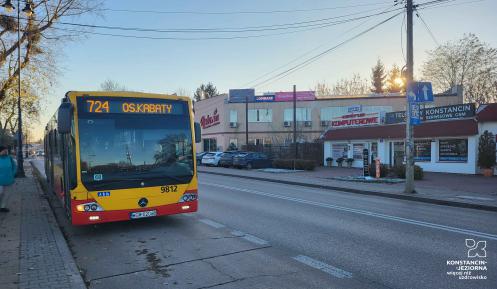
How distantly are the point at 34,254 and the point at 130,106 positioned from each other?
10.8 feet

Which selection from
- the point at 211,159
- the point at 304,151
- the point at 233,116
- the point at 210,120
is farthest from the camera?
the point at 210,120

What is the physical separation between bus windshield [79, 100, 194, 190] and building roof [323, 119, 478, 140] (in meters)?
20.5

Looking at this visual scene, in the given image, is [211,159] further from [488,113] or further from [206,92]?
[206,92]

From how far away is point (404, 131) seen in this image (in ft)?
89.1

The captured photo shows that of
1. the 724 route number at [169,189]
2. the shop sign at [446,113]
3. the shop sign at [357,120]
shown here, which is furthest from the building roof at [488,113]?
the 724 route number at [169,189]

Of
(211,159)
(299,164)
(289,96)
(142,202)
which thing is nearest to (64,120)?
(142,202)

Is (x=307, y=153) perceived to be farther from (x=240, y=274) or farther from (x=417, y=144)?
(x=240, y=274)

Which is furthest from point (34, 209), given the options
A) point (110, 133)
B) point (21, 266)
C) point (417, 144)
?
point (417, 144)

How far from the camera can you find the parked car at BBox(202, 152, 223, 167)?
122 feet

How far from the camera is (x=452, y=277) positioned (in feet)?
17.3

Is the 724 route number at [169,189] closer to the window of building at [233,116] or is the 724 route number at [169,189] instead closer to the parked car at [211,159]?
the parked car at [211,159]

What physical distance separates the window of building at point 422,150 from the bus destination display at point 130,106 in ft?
72.2

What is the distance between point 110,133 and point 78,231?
233cm

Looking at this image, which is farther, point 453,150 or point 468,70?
point 468,70
